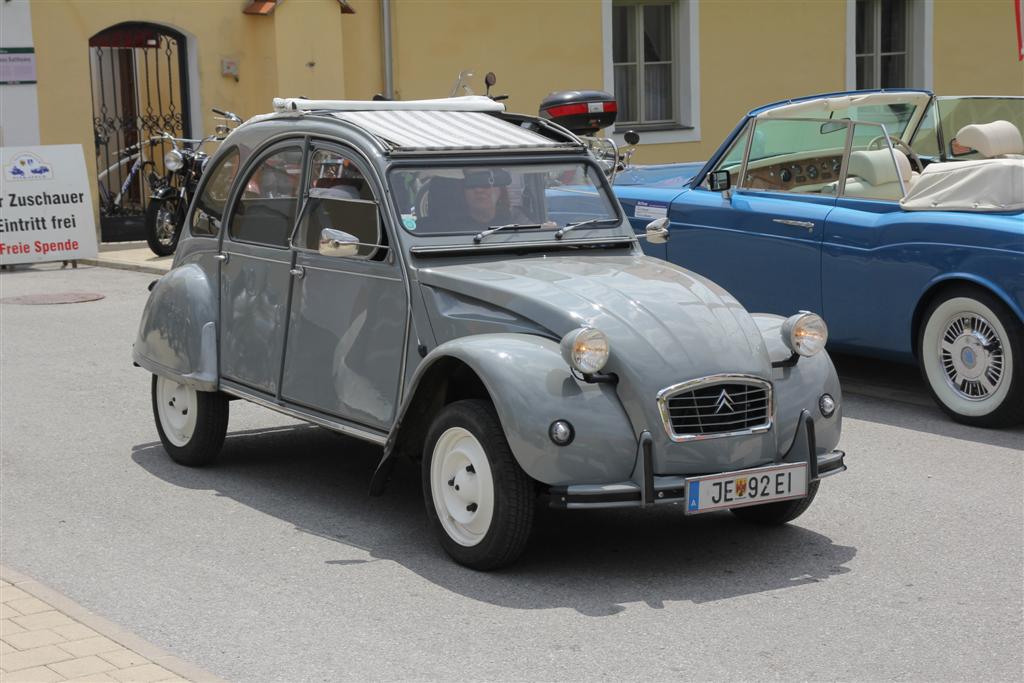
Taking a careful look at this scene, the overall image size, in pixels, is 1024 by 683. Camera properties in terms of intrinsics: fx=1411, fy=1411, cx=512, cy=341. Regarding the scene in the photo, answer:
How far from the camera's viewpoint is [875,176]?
9164mm

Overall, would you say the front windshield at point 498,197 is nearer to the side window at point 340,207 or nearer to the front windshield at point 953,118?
the side window at point 340,207

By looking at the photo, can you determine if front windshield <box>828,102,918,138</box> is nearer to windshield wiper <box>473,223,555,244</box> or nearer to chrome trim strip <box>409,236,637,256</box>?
chrome trim strip <box>409,236,637,256</box>

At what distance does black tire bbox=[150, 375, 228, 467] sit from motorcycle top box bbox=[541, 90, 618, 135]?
26.0 feet

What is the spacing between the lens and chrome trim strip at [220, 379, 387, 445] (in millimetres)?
6282

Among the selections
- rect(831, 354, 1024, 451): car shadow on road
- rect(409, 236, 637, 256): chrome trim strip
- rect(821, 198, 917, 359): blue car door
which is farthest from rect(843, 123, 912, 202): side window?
rect(409, 236, 637, 256): chrome trim strip

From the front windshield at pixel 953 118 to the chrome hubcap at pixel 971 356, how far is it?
7.44ft

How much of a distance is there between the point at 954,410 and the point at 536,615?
412 cm

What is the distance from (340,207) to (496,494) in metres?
1.89

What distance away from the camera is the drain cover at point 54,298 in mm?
13688

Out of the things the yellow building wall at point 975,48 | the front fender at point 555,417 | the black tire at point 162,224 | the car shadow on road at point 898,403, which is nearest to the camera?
the front fender at point 555,417

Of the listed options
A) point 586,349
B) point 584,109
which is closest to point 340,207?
point 586,349

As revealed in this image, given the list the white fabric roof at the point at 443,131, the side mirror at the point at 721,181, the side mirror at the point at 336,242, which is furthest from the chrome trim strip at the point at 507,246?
the side mirror at the point at 721,181

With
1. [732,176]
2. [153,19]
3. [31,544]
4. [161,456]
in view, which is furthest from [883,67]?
[31,544]

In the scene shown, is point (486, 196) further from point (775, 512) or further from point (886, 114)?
point (886, 114)
